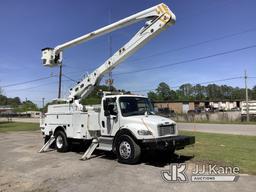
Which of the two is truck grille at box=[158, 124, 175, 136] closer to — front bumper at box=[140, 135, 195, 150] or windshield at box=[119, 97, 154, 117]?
front bumper at box=[140, 135, 195, 150]

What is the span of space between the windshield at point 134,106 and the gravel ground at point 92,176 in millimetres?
1633

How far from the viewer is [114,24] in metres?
12.0

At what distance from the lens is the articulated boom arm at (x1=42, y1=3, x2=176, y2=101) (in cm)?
1047

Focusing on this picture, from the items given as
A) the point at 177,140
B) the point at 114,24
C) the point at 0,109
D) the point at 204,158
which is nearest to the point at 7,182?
the point at 177,140

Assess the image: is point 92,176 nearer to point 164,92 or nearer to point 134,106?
point 134,106

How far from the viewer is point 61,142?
1257 cm

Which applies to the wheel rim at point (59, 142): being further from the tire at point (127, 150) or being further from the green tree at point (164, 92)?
the green tree at point (164, 92)

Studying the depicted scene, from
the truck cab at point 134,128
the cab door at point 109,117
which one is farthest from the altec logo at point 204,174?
the cab door at point 109,117

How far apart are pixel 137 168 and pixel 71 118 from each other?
14.9ft

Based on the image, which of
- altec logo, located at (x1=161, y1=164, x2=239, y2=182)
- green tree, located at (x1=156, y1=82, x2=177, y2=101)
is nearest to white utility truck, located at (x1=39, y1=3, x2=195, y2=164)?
altec logo, located at (x1=161, y1=164, x2=239, y2=182)

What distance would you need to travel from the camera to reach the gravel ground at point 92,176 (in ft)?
21.6

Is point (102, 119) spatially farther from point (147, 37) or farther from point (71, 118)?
point (147, 37)

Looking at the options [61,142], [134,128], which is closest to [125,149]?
[134,128]

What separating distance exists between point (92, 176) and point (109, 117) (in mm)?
2955
